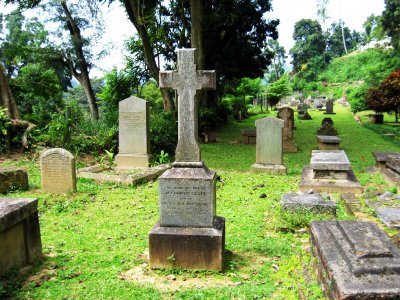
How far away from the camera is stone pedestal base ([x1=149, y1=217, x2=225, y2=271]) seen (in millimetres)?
4469

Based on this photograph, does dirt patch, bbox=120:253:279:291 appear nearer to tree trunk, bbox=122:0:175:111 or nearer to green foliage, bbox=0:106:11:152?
green foliage, bbox=0:106:11:152

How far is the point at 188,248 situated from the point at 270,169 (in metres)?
6.53

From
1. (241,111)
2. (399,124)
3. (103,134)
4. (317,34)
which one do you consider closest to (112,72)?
(103,134)

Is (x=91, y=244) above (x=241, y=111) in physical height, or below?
below

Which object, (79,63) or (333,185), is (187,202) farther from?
(79,63)

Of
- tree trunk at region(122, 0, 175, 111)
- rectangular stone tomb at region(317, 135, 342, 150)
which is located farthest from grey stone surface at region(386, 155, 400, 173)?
tree trunk at region(122, 0, 175, 111)

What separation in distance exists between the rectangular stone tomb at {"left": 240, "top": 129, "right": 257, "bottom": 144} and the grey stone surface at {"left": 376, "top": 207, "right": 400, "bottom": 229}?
1034cm

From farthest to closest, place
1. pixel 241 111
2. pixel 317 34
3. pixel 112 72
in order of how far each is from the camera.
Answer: pixel 317 34 < pixel 241 111 < pixel 112 72

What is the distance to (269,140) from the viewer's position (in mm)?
10773

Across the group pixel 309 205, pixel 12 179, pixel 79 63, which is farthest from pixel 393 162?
pixel 79 63

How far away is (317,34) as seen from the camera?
2670 inches

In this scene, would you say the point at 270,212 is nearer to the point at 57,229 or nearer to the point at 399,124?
the point at 57,229

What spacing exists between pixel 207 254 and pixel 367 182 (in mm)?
5955

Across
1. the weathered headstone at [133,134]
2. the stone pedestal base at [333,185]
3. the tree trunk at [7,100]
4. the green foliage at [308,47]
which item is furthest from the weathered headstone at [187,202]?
the green foliage at [308,47]
